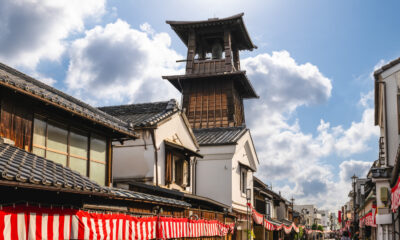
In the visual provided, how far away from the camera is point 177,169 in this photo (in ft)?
84.9

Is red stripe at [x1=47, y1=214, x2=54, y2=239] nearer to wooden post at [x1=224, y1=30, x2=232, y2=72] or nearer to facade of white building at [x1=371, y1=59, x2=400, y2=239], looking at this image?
facade of white building at [x1=371, y1=59, x2=400, y2=239]

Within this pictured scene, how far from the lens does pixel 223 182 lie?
2977 centimetres

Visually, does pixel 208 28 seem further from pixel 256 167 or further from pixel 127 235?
Answer: pixel 127 235

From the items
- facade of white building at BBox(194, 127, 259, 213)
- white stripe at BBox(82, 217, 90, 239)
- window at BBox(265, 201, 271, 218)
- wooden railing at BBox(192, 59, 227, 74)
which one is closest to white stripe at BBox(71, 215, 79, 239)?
white stripe at BBox(82, 217, 90, 239)

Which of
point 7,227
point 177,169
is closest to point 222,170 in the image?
point 177,169

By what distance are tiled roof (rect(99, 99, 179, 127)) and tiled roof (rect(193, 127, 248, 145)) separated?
6.23 metres

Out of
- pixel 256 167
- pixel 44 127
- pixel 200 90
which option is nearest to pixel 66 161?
pixel 44 127

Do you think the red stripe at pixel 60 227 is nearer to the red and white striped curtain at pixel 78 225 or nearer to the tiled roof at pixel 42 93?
the red and white striped curtain at pixel 78 225

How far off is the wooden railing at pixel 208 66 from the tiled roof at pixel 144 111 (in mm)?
18088

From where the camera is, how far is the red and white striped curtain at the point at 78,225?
30.7 feet

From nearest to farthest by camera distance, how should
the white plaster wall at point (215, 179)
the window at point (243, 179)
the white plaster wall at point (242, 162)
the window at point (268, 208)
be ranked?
the white plaster wall at point (215, 179)
the white plaster wall at point (242, 162)
the window at point (243, 179)
the window at point (268, 208)

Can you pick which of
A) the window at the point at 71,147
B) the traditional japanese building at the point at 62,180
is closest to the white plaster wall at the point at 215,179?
the traditional japanese building at the point at 62,180

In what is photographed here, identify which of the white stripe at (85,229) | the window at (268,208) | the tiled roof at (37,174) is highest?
the tiled roof at (37,174)

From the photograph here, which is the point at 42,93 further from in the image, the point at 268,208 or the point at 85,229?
the point at 268,208
